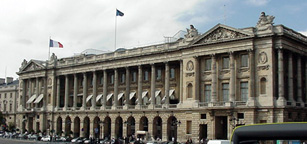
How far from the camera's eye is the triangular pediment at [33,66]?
98438 millimetres

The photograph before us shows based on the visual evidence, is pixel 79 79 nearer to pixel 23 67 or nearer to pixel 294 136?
pixel 23 67

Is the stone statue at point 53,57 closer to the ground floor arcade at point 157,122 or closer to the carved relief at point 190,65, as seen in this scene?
the ground floor arcade at point 157,122

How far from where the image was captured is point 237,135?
427 inches

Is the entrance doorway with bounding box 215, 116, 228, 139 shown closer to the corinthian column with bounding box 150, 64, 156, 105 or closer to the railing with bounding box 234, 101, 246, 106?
the railing with bounding box 234, 101, 246, 106

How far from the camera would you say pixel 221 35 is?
209ft

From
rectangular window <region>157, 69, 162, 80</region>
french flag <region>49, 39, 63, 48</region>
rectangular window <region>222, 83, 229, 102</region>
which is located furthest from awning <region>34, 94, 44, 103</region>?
rectangular window <region>222, 83, 229, 102</region>

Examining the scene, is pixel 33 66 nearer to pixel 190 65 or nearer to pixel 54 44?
pixel 54 44

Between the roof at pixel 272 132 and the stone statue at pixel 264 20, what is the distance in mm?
51193

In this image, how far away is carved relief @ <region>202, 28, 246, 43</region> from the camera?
62062mm

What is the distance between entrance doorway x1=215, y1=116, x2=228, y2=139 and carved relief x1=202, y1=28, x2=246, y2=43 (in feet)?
38.4

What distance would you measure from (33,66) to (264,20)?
6019 cm

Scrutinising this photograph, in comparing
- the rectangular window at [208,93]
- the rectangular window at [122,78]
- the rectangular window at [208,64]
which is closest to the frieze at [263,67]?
the rectangular window at [208,64]

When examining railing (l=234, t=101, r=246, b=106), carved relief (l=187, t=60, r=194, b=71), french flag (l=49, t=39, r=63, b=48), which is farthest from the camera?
french flag (l=49, t=39, r=63, b=48)

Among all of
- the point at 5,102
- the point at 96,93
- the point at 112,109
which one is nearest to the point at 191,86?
the point at 112,109
